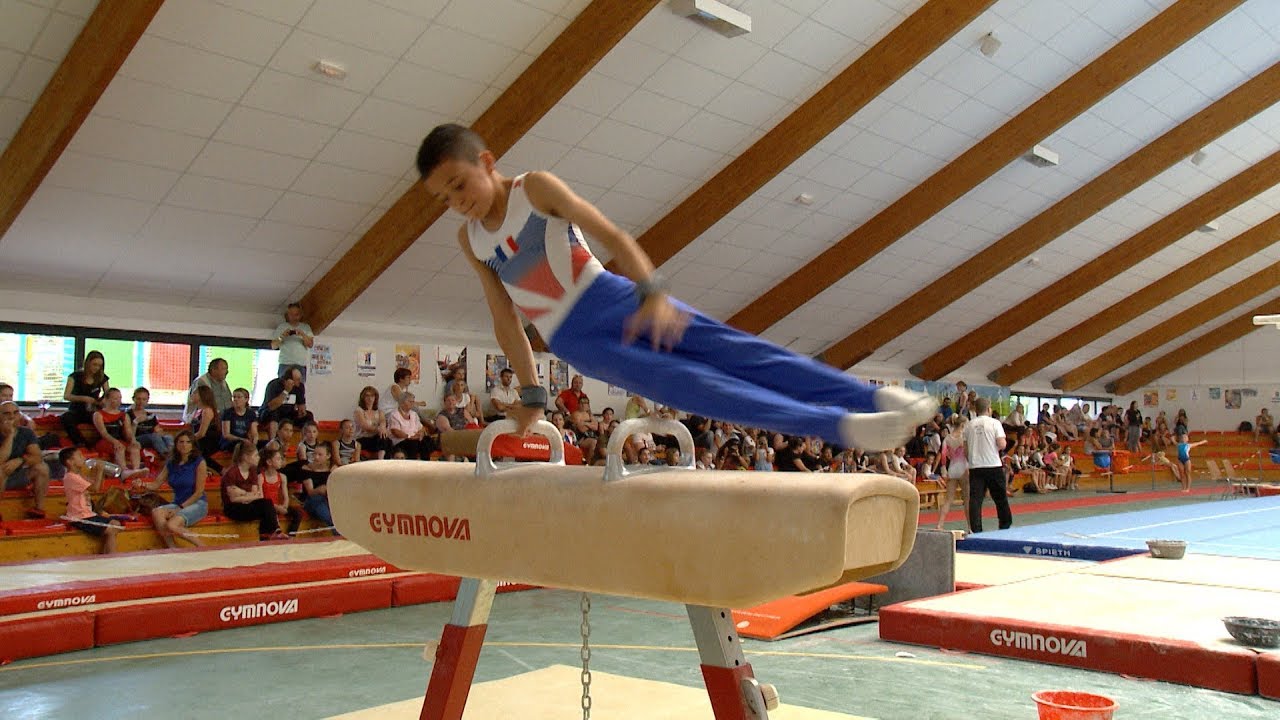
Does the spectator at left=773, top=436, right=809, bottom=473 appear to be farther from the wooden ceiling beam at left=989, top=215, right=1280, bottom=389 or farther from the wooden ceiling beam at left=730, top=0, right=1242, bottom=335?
the wooden ceiling beam at left=989, top=215, right=1280, bottom=389

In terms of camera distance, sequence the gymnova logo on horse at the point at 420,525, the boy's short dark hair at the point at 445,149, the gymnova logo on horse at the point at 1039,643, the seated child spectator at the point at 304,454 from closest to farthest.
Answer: the gymnova logo on horse at the point at 420,525 → the boy's short dark hair at the point at 445,149 → the gymnova logo on horse at the point at 1039,643 → the seated child spectator at the point at 304,454

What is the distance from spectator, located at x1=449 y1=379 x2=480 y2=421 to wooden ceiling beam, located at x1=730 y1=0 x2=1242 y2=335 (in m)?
4.61

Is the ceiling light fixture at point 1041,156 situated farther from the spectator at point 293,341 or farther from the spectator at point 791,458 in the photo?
the spectator at point 293,341

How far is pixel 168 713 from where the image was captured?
3834mm

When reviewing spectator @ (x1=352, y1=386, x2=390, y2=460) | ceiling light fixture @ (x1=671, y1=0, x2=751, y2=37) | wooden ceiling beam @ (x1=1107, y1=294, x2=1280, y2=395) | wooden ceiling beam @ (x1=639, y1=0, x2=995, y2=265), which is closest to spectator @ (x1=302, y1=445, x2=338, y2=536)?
spectator @ (x1=352, y1=386, x2=390, y2=460)

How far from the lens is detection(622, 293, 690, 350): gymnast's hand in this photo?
87.6 inches

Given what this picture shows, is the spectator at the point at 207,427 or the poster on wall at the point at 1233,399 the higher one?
the poster on wall at the point at 1233,399

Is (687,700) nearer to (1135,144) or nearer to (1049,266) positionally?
(1135,144)

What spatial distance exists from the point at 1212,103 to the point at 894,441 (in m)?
13.3

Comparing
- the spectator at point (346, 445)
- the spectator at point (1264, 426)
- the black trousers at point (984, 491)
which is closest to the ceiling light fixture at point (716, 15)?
the black trousers at point (984, 491)

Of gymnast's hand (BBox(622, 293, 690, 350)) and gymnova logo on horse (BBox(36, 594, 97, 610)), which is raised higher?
gymnast's hand (BBox(622, 293, 690, 350))

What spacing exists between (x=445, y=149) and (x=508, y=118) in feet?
20.3

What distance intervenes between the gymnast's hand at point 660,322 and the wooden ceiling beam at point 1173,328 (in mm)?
21660

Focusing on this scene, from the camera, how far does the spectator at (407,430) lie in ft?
30.4
